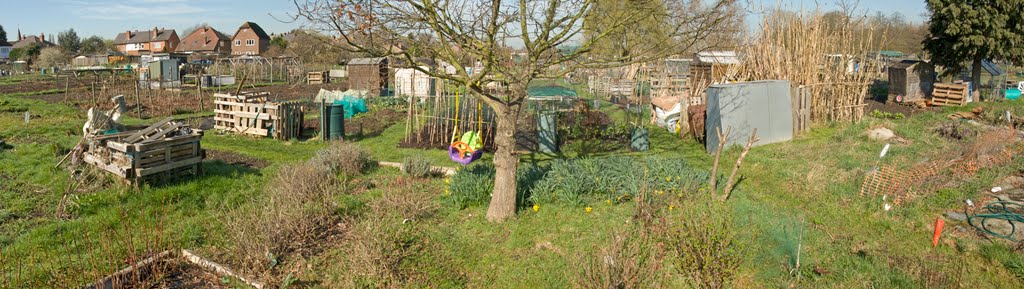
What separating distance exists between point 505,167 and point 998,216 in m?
5.40

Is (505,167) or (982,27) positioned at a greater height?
(982,27)

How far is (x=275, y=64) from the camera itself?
50.0 metres

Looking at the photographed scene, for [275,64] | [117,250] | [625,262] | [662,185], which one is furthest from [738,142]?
[275,64]

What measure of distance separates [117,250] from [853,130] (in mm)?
13620

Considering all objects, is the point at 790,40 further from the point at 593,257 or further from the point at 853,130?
the point at 593,257

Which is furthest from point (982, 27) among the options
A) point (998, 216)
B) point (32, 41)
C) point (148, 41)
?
point (32, 41)

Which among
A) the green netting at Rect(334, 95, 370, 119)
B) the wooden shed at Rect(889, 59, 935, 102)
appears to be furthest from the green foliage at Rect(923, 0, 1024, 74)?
the green netting at Rect(334, 95, 370, 119)

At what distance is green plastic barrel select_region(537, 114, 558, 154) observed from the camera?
12.8 metres

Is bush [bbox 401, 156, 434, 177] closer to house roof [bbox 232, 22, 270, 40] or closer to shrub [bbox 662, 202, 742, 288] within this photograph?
shrub [bbox 662, 202, 742, 288]

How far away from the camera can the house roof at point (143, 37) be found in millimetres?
84938

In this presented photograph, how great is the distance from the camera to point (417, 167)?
1021 centimetres

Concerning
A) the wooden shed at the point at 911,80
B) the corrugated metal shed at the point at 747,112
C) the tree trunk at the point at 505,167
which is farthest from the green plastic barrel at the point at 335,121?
the wooden shed at the point at 911,80

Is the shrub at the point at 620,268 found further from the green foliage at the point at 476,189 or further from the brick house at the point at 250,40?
the brick house at the point at 250,40

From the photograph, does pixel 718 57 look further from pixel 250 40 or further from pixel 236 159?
pixel 250 40
